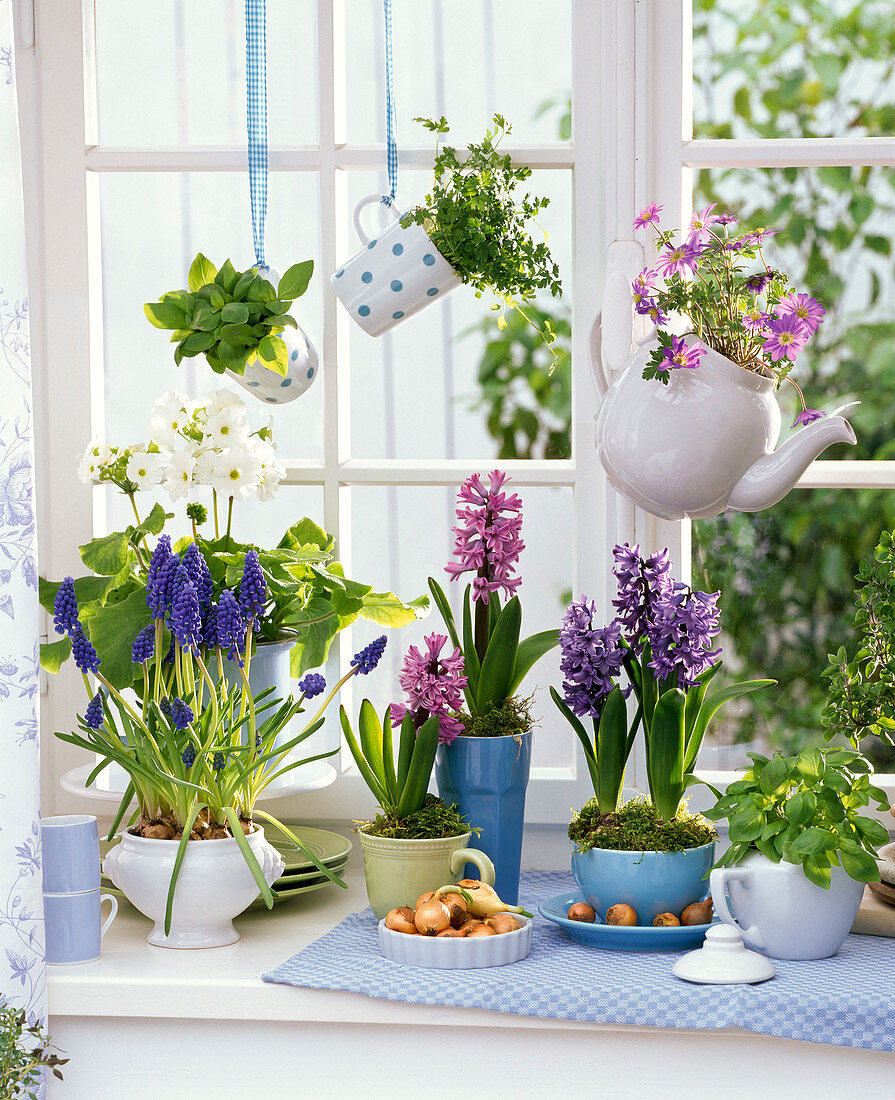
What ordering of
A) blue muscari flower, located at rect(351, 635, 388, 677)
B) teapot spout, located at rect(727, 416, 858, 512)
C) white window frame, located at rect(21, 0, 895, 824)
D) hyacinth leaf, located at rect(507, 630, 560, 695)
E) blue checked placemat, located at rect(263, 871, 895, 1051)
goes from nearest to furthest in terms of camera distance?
blue checked placemat, located at rect(263, 871, 895, 1051)
teapot spout, located at rect(727, 416, 858, 512)
blue muscari flower, located at rect(351, 635, 388, 677)
hyacinth leaf, located at rect(507, 630, 560, 695)
white window frame, located at rect(21, 0, 895, 824)

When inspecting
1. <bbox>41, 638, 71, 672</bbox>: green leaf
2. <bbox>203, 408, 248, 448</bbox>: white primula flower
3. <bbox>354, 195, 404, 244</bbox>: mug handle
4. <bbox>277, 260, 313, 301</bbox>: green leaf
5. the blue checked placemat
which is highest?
<bbox>354, 195, 404, 244</bbox>: mug handle

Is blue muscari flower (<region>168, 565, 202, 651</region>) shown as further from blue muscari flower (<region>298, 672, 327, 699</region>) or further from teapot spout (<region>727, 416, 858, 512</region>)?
teapot spout (<region>727, 416, 858, 512</region>)

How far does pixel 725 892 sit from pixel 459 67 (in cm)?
107

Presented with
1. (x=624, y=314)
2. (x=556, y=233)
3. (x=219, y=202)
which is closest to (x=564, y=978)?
(x=624, y=314)

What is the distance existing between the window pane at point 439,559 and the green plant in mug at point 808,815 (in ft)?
1.25

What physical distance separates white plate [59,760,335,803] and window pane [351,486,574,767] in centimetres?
19

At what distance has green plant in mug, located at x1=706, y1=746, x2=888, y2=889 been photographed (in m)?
1.09

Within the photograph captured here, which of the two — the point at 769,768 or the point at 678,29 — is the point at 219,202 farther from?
the point at 769,768

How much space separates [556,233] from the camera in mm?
1512

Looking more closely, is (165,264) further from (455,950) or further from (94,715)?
(455,950)

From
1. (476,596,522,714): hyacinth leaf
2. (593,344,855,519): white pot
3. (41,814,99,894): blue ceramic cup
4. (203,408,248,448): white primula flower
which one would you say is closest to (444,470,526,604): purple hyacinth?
(476,596,522,714): hyacinth leaf

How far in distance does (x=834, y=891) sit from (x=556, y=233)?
858mm

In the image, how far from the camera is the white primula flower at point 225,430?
128cm

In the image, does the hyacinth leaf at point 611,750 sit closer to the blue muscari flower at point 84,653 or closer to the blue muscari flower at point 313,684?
the blue muscari flower at point 313,684
